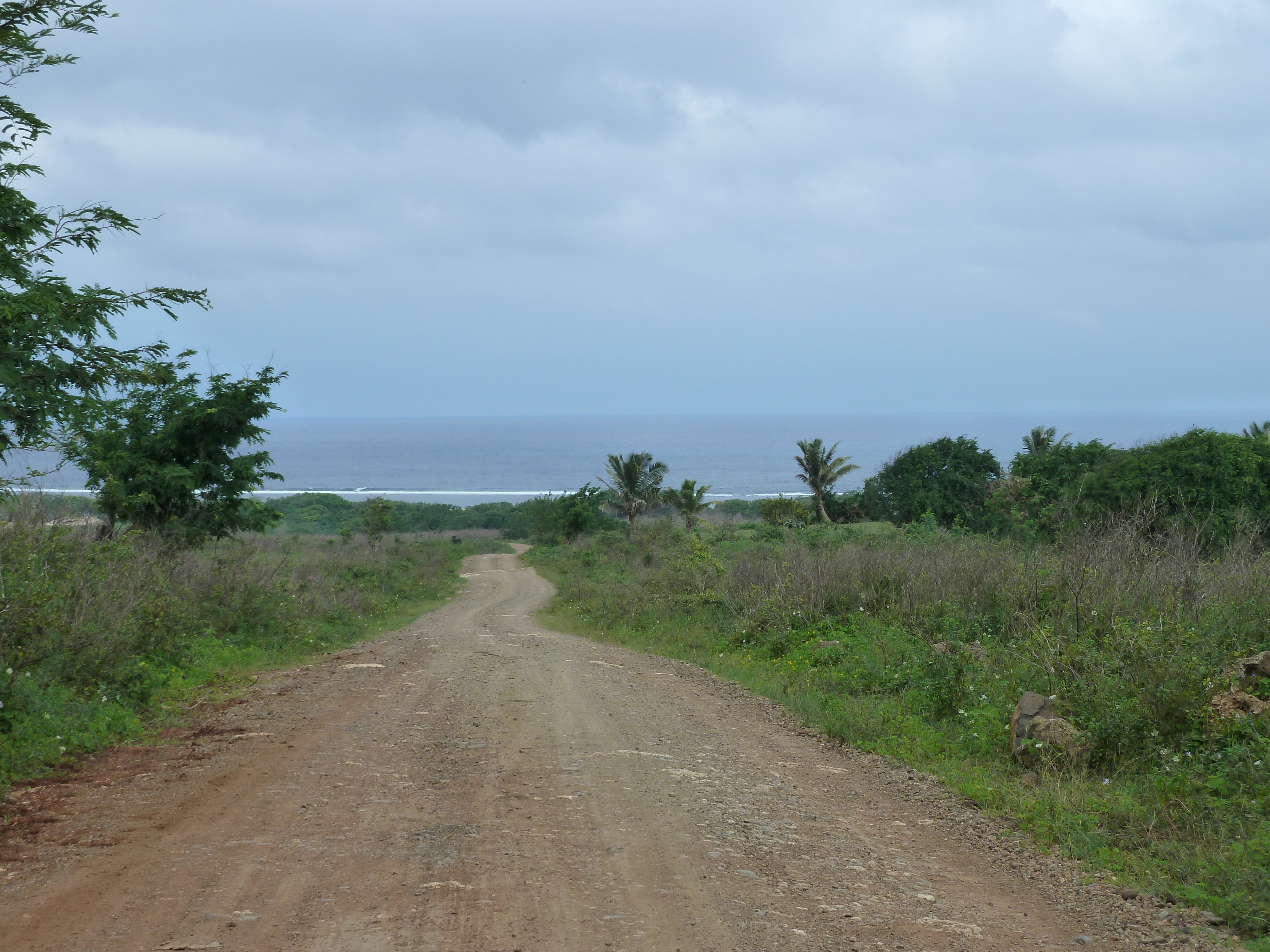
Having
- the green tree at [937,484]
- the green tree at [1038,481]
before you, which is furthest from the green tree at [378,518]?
the green tree at [1038,481]

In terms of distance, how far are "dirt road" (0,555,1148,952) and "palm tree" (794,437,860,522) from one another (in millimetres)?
52792

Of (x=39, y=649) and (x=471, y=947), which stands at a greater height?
(x=39, y=649)

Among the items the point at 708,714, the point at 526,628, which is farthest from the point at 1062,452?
the point at 708,714

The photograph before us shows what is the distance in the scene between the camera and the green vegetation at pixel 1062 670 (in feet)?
19.9

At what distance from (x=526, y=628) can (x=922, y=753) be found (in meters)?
15.4

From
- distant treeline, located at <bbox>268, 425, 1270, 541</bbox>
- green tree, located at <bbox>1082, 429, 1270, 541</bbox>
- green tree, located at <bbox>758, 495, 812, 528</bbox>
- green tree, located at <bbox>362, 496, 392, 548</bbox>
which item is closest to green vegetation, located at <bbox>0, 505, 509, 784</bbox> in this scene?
distant treeline, located at <bbox>268, 425, 1270, 541</bbox>

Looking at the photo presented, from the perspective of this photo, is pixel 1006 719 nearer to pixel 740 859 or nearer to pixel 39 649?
pixel 740 859

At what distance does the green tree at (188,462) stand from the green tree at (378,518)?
38838 mm

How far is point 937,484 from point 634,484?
2036 centimetres

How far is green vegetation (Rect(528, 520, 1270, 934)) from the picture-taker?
6066 millimetres

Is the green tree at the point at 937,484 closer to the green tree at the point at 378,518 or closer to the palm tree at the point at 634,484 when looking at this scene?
the palm tree at the point at 634,484

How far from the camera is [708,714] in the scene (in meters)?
10.9

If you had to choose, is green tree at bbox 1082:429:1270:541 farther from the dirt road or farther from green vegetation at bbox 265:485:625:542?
green vegetation at bbox 265:485:625:542

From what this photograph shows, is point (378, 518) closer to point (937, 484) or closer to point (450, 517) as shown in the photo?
point (450, 517)
